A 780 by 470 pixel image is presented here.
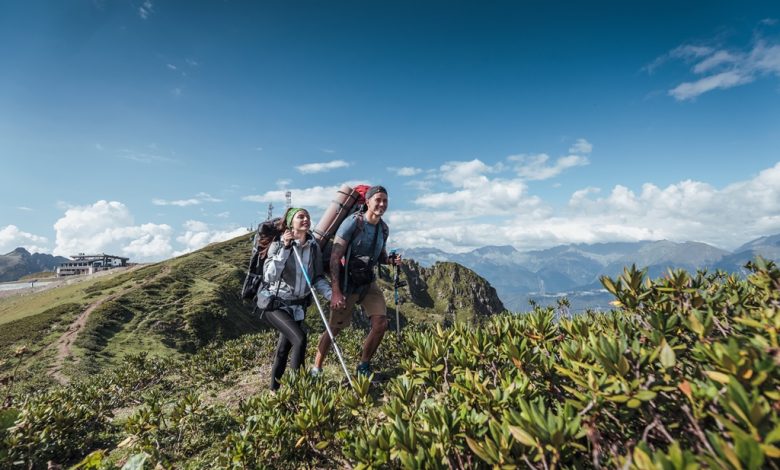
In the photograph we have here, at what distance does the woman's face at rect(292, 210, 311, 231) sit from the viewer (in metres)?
6.51

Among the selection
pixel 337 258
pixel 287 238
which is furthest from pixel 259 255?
pixel 337 258

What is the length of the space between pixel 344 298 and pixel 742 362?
532cm

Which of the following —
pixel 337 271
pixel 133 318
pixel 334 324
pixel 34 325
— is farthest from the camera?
pixel 133 318

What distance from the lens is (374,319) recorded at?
645 cm

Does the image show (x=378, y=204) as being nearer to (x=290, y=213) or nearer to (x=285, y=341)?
(x=290, y=213)

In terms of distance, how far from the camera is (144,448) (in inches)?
180

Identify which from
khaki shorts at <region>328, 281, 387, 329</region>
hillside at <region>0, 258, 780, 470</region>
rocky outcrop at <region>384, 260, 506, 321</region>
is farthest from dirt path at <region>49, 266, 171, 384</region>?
rocky outcrop at <region>384, 260, 506, 321</region>

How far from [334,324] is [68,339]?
47.6 meters

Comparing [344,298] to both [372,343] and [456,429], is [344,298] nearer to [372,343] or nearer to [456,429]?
[372,343]

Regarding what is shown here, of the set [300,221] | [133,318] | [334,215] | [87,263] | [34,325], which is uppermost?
[87,263]

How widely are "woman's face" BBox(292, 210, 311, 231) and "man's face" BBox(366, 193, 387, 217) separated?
1207 mm

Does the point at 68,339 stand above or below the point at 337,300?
below

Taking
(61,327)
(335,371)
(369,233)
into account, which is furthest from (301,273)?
(61,327)

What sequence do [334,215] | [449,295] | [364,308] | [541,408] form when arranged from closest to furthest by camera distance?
[541,408] → [364,308] → [334,215] → [449,295]
